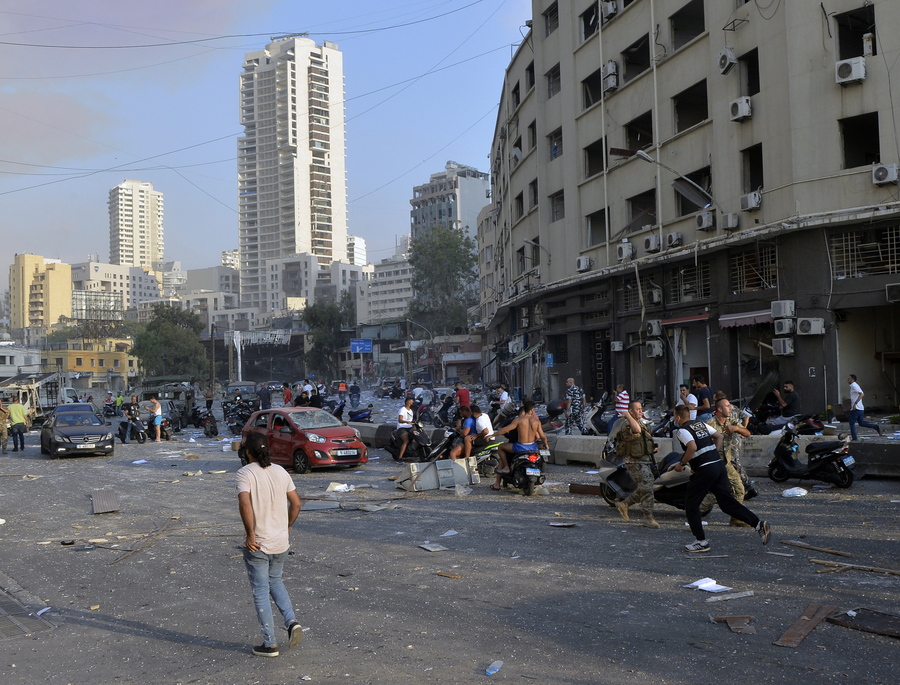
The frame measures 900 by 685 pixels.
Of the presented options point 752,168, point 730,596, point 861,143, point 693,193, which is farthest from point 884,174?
point 730,596

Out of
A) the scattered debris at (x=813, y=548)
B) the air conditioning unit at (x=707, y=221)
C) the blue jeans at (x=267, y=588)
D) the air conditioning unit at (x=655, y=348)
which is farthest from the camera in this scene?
the air conditioning unit at (x=655, y=348)

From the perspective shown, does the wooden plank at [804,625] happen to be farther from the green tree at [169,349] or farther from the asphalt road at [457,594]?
the green tree at [169,349]

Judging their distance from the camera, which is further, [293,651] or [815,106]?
[815,106]

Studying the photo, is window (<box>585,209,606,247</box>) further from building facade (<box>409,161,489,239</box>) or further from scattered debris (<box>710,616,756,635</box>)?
building facade (<box>409,161,489,239</box>)

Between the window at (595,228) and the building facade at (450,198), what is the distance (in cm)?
12537

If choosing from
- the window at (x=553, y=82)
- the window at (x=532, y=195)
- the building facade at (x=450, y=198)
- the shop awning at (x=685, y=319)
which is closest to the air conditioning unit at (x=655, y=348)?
the shop awning at (x=685, y=319)

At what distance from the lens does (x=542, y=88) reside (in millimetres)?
35906

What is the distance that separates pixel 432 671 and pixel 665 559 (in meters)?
3.82

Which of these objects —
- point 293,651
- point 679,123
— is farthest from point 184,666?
point 679,123

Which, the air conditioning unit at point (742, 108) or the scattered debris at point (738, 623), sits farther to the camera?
the air conditioning unit at point (742, 108)

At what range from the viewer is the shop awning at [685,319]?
25.6 m

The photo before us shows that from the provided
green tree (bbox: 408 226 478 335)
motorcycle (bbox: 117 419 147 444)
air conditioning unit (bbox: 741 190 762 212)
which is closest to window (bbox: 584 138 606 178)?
air conditioning unit (bbox: 741 190 762 212)

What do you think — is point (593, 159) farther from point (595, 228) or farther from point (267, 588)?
point (267, 588)

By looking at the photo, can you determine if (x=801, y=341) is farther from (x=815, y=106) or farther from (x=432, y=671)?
(x=432, y=671)
